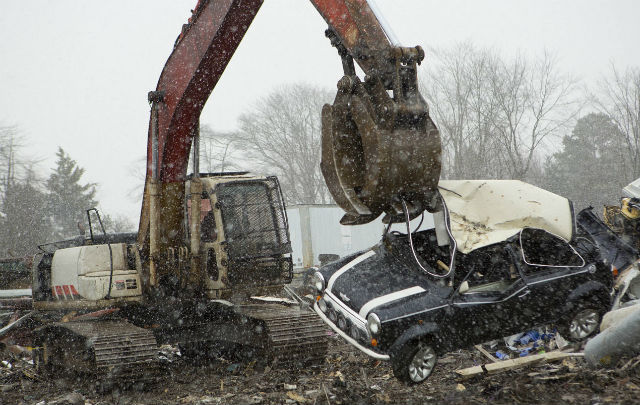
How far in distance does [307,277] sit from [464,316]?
10119mm

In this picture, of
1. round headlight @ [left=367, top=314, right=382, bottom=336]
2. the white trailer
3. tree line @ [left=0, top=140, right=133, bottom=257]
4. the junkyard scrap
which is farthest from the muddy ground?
tree line @ [left=0, top=140, right=133, bottom=257]

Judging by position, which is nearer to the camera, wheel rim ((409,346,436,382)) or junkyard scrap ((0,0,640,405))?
junkyard scrap ((0,0,640,405))

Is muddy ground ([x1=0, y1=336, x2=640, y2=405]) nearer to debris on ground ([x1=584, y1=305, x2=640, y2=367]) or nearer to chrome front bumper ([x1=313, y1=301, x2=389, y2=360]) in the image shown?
debris on ground ([x1=584, y1=305, x2=640, y2=367])

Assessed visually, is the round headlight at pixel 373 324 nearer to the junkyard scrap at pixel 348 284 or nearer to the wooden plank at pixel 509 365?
the junkyard scrap at pixel 348 284

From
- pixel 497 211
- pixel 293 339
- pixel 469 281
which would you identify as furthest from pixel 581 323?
pixel 293 339

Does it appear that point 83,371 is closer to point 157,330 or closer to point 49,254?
point 157,330

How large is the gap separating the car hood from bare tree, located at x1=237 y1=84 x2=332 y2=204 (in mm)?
31952

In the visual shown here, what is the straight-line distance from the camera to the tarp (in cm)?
619

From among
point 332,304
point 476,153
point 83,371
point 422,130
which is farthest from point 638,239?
point 476,153

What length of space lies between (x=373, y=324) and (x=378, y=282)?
68cm

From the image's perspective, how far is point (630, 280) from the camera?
8211 millimetres

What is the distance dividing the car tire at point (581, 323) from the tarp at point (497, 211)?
0.78m

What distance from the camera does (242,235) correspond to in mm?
7762

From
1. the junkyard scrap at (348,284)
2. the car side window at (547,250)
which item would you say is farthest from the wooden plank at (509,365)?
the car side window at (547,250)
